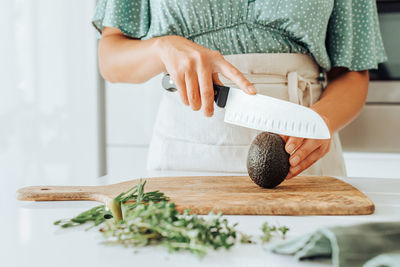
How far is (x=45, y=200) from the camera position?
808mm

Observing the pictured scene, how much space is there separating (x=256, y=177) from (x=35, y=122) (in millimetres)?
1566

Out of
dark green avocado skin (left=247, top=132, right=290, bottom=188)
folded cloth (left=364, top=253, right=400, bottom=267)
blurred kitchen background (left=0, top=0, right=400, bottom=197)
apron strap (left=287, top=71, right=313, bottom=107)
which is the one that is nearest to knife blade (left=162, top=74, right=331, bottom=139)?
dark green avocado skin (left=247, top=132, right=290, bottom=188)

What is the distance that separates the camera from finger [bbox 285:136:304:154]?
0.87 m

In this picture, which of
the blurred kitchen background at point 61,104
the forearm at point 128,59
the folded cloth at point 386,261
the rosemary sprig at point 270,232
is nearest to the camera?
the folded cloth at point 386,261

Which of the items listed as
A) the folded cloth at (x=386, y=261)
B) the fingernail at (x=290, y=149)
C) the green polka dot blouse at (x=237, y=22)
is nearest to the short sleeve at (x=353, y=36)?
the green polka dot blouse at (x=237, y=22)

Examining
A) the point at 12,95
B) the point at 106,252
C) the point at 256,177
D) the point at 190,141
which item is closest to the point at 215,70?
the point at 256,177

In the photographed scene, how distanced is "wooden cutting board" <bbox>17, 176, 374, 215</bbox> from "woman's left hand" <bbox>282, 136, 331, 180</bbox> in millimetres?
32

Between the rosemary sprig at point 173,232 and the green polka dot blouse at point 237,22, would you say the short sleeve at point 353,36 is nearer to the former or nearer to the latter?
the green polka dot blouse at point 237,22

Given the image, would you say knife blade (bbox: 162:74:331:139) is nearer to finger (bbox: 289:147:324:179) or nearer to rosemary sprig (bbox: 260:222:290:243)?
finger (bbox: 289:147:324:179)

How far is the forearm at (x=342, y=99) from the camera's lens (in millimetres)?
1123

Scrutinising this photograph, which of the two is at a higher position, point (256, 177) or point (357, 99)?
point (357, 99)

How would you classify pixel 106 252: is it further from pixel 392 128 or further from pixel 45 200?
pixel 392 128

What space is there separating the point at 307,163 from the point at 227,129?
25 centimetres

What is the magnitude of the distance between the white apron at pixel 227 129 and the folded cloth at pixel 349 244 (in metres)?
0.64
